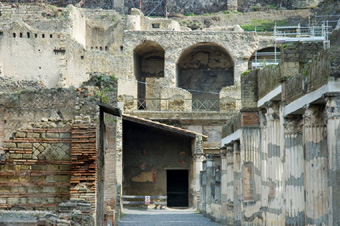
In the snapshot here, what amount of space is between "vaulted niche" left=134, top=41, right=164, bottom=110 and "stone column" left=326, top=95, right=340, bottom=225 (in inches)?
1363

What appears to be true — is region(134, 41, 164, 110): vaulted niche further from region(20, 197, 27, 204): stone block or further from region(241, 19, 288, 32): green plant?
region(20, 197, 27, 204): stone block

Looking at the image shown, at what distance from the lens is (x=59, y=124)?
16891mm

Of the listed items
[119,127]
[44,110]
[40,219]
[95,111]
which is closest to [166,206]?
[119,127]

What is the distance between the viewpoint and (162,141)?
3750cm

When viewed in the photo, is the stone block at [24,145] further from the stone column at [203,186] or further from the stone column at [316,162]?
the stone column at [203,186]

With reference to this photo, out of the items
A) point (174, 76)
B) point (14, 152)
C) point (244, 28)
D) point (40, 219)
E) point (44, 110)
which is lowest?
point (40, 219)

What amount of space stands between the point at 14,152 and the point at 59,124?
103 centimetres

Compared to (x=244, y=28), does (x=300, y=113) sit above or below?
below

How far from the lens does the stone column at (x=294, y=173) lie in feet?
52.7

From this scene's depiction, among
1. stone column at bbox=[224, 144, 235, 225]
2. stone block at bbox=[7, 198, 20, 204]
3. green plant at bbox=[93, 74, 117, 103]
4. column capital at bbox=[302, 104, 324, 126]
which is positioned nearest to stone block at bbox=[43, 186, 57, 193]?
stone block at bbox=[7, 198, 20, 204]

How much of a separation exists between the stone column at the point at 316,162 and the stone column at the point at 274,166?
2.85 metres

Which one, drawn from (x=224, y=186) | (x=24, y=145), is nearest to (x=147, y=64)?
(x=224, y=186)

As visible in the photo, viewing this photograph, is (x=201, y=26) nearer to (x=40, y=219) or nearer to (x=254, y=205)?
(x=254, y=205)

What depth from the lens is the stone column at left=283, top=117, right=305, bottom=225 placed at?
16.1 meters
